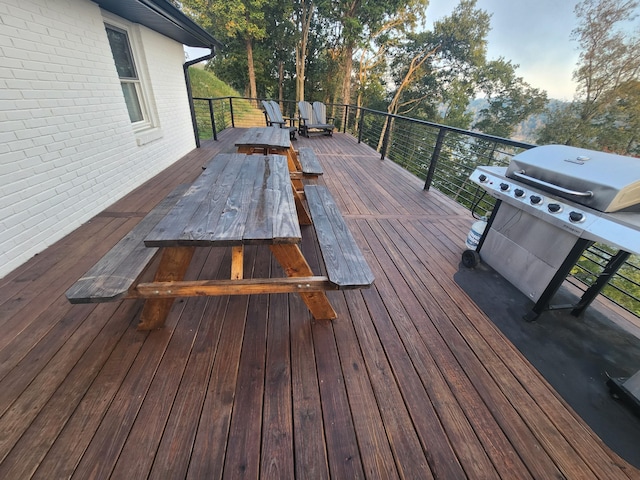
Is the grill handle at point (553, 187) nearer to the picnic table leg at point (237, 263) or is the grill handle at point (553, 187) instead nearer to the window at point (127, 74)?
the picnic table leg at point (237, 263)

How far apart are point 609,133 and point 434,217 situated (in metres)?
14.9

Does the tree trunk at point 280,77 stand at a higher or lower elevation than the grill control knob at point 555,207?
higher

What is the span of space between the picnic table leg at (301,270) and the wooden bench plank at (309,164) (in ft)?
4.40

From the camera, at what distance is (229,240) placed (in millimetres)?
1124

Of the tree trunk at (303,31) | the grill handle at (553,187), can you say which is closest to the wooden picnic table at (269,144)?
the grill handle at (553,187)

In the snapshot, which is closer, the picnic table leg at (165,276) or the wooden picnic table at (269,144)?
the picnic table leg at (165,276)

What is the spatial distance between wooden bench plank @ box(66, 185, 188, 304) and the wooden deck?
0.42m

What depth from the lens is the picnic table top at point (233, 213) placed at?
3.70ft

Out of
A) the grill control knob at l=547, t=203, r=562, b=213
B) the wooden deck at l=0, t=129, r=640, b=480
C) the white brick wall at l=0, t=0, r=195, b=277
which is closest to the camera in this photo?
the wooden deck at l=0, t=129, r=640, b=480

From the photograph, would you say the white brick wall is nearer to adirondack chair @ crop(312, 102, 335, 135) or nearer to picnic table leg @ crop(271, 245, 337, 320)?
picnic table leg @ crop(271, 245, 337, 320)

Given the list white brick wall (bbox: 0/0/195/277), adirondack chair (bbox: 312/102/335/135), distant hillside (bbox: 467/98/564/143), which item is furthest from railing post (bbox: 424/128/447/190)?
distant hillside (bbox: 467/98/564/143)

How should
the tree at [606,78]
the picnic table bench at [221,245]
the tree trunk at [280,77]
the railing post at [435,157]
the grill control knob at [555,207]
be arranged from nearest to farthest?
the picnic table bench at [221,245]
the grill control knob at [555,207]
the railing post at [435,157]
the tree at [606,78]
the tree trunk at [280,77]

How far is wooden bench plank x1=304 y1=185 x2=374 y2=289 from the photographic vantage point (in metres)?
1.23

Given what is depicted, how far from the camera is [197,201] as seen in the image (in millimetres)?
1429
